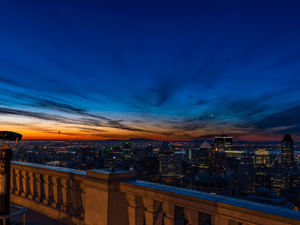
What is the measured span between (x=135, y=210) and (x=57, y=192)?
8.33 feet

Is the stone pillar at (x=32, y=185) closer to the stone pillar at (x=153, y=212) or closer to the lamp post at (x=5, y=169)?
the lamp post at (x=5, y=169)

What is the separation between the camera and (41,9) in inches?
417

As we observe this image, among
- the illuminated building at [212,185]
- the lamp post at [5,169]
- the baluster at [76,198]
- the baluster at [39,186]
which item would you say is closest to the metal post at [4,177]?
the lamp post at [5,169]

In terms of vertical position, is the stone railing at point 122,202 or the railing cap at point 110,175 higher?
the railing cap at point 110,175

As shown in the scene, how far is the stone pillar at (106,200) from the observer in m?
3.98

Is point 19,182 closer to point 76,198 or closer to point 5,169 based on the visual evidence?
point 5,169

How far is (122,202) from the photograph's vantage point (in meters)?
4.14

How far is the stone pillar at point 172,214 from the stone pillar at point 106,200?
3.53 feet

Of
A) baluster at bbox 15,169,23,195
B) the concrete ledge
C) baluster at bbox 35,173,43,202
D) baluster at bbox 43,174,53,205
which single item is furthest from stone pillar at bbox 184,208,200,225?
baluster at bbox 15,169,23,195

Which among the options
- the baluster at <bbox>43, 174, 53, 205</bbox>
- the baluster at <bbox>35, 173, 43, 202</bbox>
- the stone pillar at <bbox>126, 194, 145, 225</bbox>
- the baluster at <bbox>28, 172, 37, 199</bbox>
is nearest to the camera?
the stone pillar at <bbox>126, 194, 145, 225</bbox>

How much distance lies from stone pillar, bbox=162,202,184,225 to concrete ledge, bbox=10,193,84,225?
2.30 meters

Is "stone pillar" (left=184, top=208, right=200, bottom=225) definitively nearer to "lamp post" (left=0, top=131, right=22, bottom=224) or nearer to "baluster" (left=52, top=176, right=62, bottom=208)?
"baluster" (left=52, top=176, right=62, bottom=208)

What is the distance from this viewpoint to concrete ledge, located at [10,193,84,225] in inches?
194

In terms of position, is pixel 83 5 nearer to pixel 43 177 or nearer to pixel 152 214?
pixel 43 177
